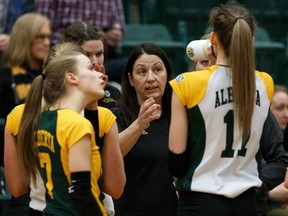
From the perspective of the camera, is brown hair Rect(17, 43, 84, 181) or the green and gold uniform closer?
the green and gold uniform

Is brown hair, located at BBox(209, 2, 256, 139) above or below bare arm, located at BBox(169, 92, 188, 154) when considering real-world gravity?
above

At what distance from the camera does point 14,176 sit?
14.7ft

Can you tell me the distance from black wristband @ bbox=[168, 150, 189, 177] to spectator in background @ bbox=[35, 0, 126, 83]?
386 centimetres

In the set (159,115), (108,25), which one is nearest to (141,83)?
(159,115)

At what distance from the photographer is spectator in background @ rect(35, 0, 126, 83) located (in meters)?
8.31

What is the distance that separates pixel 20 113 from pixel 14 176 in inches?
12.4

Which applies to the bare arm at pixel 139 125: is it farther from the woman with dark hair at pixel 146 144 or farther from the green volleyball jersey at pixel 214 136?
the green volleyball jersey at pixel 214 136

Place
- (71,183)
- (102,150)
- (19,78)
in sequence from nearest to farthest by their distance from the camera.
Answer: (71,183)
(102,150)
(19,78)

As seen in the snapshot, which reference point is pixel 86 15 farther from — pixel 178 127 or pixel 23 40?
pixel 178 127

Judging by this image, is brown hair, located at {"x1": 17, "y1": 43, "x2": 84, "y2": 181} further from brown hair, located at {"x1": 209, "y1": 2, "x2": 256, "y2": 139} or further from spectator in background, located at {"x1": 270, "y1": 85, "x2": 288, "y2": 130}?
spectator in background, located at {"x1": 270, "y1": 85, "x2": 288, "y2": 130}

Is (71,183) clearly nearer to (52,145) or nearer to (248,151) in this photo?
(52,145)

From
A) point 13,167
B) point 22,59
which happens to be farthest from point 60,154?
point 22,59

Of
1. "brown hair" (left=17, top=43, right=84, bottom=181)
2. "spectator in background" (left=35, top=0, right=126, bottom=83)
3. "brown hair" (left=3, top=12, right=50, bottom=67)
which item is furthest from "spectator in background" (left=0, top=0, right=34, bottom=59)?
"brown hair" (left=17, top=43, right=84, bottom=181)

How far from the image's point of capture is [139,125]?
16.2 ft
